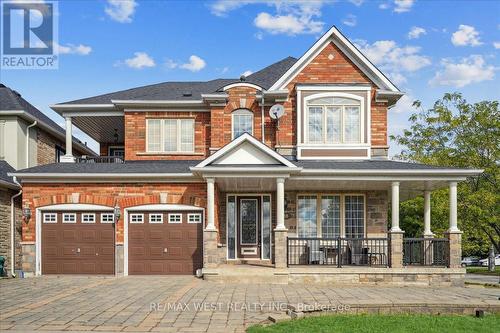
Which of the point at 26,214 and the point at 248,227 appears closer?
the point at 26,214

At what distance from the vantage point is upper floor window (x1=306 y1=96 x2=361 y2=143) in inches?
739

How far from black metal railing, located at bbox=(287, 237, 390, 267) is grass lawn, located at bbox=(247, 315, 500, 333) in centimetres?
702

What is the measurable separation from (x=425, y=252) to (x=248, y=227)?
6.33m

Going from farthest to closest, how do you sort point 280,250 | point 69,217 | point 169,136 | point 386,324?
point 169,136, point 69,217, point 280,250, point 386,324

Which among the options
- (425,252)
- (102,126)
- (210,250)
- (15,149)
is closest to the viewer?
(210,250)

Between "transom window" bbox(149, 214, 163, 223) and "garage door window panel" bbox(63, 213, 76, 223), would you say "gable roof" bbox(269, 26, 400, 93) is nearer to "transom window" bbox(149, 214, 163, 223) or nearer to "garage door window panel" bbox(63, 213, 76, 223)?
"transom window" bbox(149, 214, 163, 223)

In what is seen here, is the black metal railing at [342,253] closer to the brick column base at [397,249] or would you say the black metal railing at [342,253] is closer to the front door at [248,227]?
the brick column base at [397,249]

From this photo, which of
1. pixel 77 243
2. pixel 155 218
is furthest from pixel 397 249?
pixel 77 243

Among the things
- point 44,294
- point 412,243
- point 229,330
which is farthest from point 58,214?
point 412,243

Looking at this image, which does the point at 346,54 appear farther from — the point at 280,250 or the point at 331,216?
the point at 280,250

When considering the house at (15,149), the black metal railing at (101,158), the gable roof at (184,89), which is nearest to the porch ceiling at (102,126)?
the gable roof at (184,89)

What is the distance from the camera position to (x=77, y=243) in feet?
57.9

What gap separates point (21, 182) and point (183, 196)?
5786 mm

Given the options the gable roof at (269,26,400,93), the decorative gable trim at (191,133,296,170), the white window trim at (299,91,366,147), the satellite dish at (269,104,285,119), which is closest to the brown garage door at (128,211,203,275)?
the decorative gable trim at (191,133,296,170)
